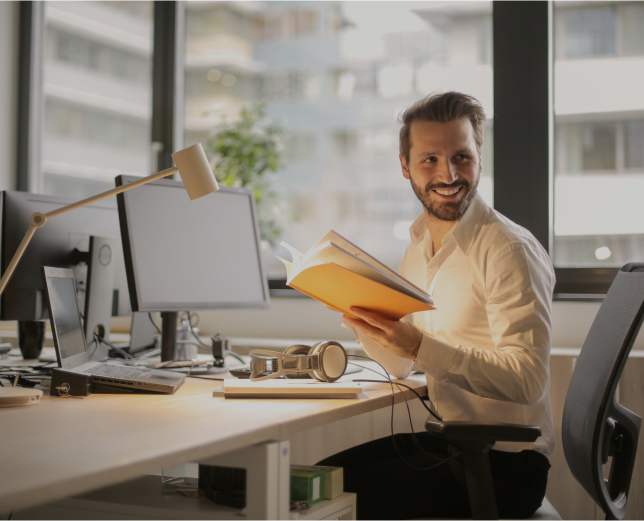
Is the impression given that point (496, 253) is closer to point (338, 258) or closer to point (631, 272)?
point (631, 272)

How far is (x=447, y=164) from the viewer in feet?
5.25

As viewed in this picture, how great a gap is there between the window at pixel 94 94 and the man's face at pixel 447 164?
2.00m

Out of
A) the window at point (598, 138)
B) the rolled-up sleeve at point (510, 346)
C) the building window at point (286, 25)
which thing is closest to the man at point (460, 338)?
the rolled-up sleeve at point (510, 346)

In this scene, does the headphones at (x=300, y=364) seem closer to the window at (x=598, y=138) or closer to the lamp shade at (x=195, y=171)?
the lamp shade at (x=195, y=171)

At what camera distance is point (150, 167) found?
3.15 meters

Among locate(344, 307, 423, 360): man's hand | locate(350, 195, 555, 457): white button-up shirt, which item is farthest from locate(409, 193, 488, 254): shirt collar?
locate(344, 307, 423, 360): man's hand

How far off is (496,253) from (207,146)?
2.00 meters

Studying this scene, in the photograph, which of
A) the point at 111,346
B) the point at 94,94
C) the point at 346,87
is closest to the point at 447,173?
the point at 111,346

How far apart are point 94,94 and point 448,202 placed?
254 cm

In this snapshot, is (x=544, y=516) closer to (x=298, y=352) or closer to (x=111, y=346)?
(x=298, y=352)

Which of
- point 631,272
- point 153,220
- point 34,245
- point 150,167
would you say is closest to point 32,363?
point 34,245

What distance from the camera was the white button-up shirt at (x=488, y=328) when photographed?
1.27m

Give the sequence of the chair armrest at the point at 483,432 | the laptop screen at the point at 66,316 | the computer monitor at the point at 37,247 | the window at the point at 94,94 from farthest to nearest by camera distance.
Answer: the window at the point at 94,94
the computer monitor at the point at 37,247
the laptop screen at the point at 66,316
the chair armrest at the point at 483,432

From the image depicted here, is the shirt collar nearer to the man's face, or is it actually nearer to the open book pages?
the man's face
